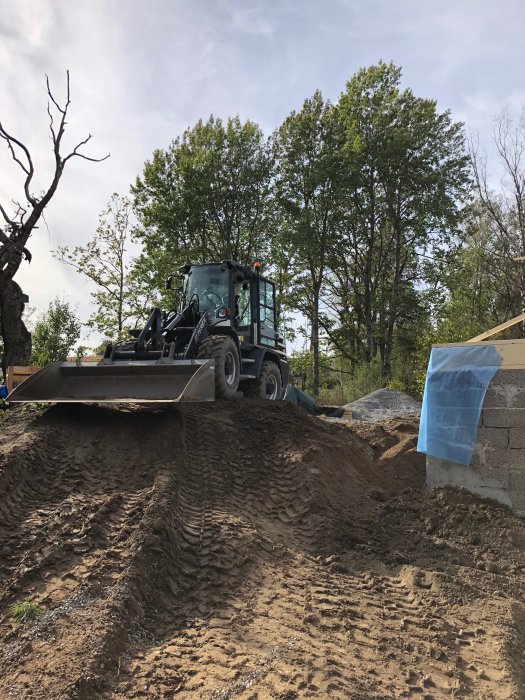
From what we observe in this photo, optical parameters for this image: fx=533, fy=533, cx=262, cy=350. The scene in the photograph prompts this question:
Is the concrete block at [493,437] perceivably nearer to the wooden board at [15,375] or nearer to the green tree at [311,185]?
the wooden board at [15,375]

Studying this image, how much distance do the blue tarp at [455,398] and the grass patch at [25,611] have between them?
3933mm

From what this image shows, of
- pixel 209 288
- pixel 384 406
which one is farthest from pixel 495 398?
pixel 384 406

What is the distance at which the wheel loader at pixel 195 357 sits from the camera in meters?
7.03

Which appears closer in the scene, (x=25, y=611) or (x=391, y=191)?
(x=25, y=611)

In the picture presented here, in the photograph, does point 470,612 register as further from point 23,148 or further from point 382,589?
point 23,148

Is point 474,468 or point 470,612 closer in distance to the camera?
point 470,612

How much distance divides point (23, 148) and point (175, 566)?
41.4 ft

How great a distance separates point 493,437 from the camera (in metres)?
5.22

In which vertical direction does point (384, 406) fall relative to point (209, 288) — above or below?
below

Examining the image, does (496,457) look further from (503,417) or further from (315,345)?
Result: (315,345)

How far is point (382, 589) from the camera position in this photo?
3.86 metres

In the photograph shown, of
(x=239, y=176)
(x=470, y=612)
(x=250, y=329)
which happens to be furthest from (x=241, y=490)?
(x=239, y=176)

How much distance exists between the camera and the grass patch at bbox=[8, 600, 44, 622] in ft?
10.2

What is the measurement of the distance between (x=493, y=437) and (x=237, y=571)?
2.91 m
